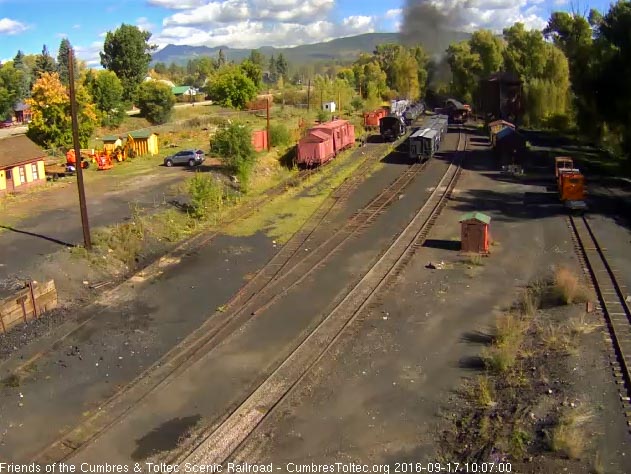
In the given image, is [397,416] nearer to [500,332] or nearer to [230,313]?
[500,332]

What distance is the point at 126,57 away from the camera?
77.1 meters

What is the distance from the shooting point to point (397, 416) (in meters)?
12.1

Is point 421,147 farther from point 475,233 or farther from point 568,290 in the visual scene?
point 568,290

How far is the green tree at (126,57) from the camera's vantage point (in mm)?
77062

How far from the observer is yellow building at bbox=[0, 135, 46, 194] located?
32.5 m

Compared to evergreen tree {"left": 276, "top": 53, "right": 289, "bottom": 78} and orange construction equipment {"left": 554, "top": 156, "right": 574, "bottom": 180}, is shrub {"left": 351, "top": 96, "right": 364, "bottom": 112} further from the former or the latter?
evergreen tree {"left": 276, "top": 53, "right": 289, "bottom": 78}

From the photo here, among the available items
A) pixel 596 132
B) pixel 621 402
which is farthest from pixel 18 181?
pixel 596 132

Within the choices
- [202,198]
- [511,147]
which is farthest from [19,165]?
[511,147]

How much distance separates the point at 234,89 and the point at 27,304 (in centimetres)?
6457

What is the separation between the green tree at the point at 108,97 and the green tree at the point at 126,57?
31.1ft

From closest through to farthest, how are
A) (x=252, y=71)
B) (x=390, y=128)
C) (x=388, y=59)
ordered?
(x=390, y=128), (x=252, y=71), (x=388, y=59)

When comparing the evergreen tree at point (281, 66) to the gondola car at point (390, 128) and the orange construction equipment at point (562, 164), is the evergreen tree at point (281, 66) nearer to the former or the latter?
the gondola car at point (390, 128)

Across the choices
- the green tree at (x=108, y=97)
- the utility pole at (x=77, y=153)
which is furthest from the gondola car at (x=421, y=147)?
the green tree at (x=108, y=97)

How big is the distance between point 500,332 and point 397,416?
4.71 metres
